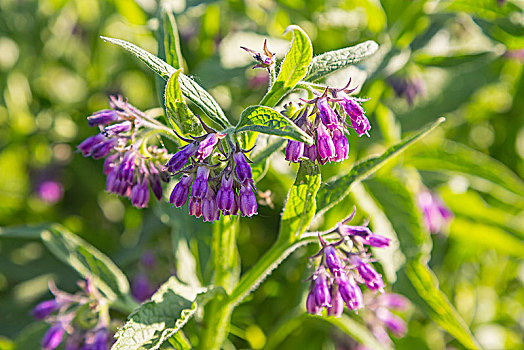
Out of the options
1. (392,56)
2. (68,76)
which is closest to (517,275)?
(392,56)

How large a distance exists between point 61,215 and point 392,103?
5.84 feet

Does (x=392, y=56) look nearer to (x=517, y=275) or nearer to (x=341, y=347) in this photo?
(x=341, y=347)

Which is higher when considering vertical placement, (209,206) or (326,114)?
(326,114)

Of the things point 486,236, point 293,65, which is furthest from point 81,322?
point 486,236

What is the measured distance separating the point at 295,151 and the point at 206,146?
0.20m

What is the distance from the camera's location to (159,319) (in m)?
1.35

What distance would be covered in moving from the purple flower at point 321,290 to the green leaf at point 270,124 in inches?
19.3

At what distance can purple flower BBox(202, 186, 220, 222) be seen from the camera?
1316 millimetres

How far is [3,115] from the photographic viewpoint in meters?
3.06

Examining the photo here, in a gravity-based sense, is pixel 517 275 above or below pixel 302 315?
below

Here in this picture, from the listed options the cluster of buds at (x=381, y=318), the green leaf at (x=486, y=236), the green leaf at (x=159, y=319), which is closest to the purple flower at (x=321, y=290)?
the green leaf at (x=159, y=319)

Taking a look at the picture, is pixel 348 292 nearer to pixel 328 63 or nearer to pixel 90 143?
pixel 328 63

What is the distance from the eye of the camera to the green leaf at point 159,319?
4.16 ft

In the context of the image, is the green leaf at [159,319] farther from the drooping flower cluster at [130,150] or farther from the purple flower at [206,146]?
the purple flower at [206,146]
